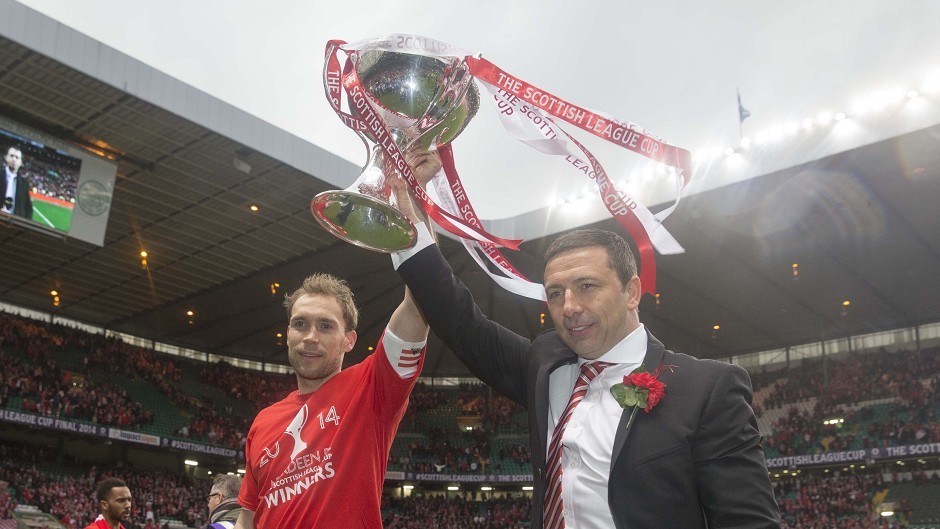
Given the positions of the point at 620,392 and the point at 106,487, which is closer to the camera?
the point at 620,392

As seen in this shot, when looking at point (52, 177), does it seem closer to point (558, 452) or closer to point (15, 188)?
point (15, 188)

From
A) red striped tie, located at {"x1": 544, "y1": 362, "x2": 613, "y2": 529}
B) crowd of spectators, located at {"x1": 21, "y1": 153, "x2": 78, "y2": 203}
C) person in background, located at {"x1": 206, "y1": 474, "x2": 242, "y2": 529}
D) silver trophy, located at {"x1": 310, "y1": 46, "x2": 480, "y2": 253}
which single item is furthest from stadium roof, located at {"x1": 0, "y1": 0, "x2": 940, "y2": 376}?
red striped tie, located at {"x1": 544, "y1": 362, "x2": 613, "y2": 529}

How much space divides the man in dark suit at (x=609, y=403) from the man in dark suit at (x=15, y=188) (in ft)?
49.6

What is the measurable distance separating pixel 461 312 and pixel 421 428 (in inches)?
1387


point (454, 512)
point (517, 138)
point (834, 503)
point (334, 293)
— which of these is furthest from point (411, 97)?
point (454, 512)

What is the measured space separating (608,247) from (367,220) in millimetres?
747

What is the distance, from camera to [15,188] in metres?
15.3

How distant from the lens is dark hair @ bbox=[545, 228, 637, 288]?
94.0 inches

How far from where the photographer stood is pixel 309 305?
315cm

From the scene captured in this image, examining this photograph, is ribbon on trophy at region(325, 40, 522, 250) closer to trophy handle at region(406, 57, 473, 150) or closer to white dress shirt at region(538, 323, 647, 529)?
trophy handle at region(406, 57, 473, 150)

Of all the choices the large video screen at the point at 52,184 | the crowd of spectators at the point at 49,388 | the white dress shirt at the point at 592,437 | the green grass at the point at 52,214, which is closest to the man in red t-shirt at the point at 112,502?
the white dress shirt at the point at 592,437

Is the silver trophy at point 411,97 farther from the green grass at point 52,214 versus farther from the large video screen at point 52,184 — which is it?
the green grass at point 52,214

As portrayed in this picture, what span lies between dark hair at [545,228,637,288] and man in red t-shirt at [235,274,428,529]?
1.94 feet

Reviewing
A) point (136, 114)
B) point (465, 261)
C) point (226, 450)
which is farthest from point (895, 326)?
point (136, 114)
